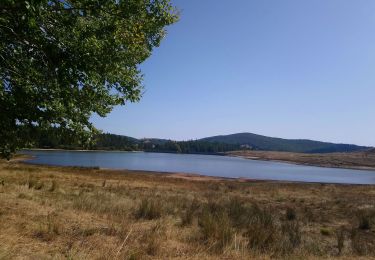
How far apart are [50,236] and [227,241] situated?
3884 mm

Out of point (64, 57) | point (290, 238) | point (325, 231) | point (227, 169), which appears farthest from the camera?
point (227, 169)

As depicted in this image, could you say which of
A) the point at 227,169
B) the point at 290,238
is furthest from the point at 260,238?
the point at 227,169

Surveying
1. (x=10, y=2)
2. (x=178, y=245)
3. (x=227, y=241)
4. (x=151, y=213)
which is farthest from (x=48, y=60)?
(x=151, y=213)

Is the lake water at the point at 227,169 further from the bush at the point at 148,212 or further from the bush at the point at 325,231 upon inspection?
the bush at the point at 148,212

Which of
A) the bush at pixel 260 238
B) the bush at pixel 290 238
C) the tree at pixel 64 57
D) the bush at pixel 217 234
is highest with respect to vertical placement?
the tree at pixel 64 57

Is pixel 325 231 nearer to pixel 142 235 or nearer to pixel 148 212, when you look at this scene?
A: pixel 148 212

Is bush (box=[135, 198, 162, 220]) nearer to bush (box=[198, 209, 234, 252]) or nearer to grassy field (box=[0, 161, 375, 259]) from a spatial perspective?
grassy field (box=[0, 161, 375, 259])

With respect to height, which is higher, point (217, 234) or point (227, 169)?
point (227, 169)

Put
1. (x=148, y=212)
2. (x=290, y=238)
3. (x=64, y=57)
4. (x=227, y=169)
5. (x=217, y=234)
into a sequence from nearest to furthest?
1. (x=64, y=57)
2. (x=217, y=234)
3. (x=290, y=238)
4. (x=148, y=212)
5. (x=227, y=169)

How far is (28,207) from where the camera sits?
11898 millimetres

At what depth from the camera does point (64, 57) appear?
27.5 ft

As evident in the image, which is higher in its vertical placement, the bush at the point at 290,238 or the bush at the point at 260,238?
the bush at the point at 260,238

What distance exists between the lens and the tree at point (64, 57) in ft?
26.3

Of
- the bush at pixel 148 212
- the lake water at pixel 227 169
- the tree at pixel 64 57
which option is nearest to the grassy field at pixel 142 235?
the bush at pixel 148 212
